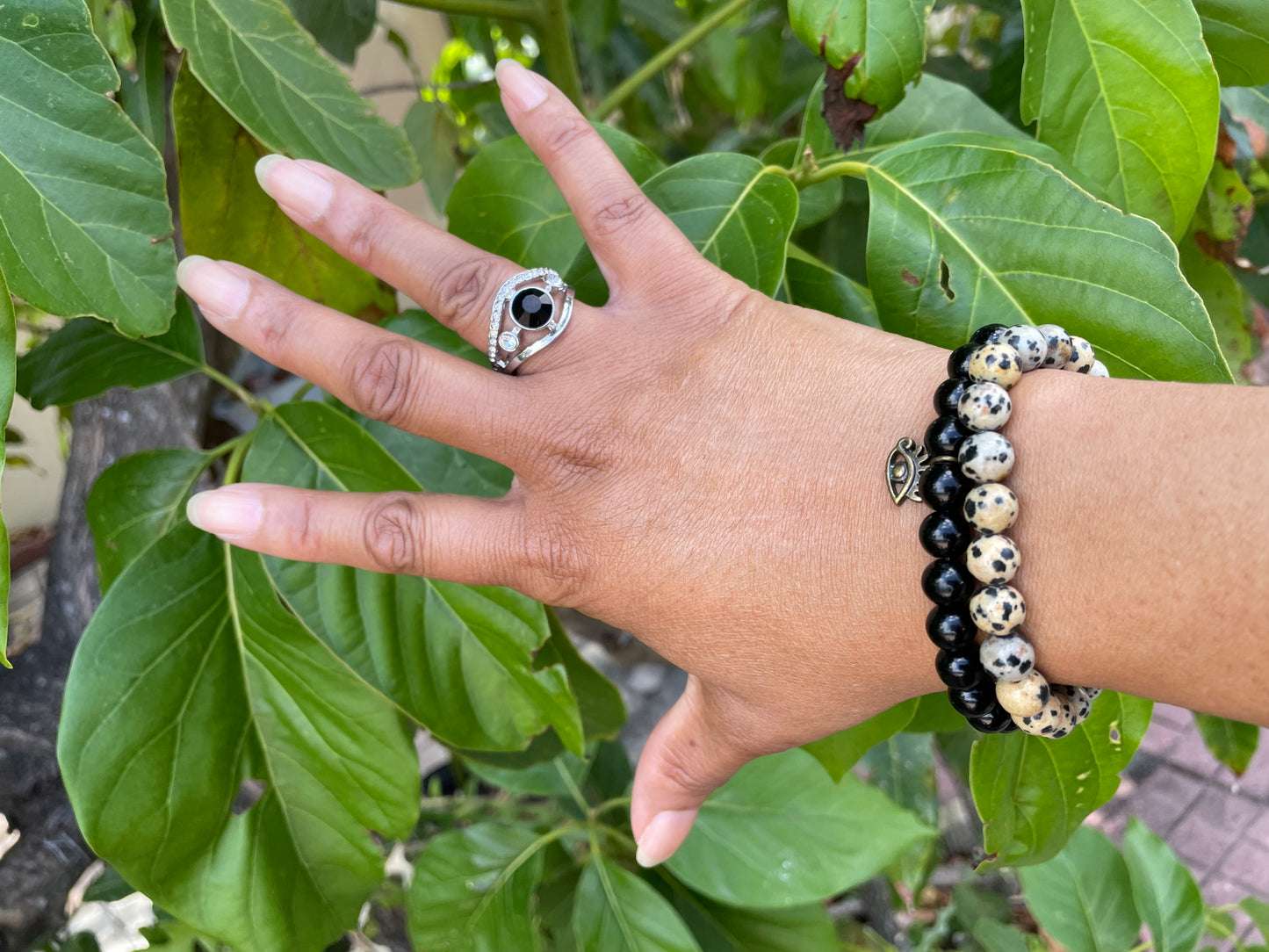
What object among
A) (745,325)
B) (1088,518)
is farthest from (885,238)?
(1088,518)

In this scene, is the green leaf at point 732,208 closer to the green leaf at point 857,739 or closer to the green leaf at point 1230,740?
the green leaf at point 857,739

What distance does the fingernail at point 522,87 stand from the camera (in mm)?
680

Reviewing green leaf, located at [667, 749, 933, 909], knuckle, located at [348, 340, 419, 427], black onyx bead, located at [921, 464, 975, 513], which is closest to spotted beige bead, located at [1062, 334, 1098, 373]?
black onyx bead, located at [921, 464, 975, 513]

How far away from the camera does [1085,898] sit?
1281 millimetres

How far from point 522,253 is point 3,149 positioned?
36 cm

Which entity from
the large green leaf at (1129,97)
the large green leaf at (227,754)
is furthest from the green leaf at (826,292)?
the large green leaf at (227,754)

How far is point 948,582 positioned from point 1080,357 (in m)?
0.19

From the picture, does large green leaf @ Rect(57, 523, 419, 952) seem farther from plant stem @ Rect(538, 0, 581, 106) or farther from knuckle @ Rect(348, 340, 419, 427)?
plant stem @ Rect(538, 0, 581, 106)

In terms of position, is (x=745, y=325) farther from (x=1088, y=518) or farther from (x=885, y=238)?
(x=1088, y=518)

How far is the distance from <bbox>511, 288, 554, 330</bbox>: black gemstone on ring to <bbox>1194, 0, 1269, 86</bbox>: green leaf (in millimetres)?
603

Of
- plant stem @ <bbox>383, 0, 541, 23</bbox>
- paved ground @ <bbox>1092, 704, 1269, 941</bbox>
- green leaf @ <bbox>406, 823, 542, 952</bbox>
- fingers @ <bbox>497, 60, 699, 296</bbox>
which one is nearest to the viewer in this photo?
fingers @ <bbox>497, 60, 699, 296</bbox>

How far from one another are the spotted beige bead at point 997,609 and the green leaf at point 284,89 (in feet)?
1.75

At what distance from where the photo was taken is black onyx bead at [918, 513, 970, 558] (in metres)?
0.52

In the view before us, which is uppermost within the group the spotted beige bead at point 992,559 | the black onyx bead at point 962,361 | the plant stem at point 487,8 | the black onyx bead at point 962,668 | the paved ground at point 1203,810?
the plant stem at point 487,8
